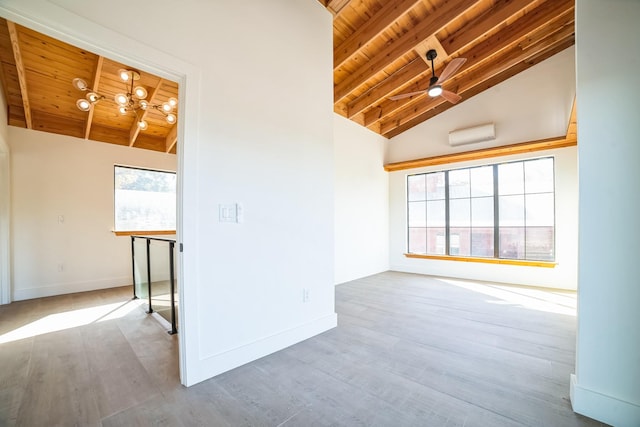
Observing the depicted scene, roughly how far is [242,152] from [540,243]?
18.2 feet

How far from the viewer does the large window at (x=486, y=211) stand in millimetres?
4828

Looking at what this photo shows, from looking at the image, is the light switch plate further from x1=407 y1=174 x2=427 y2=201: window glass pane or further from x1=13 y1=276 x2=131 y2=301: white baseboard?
x1=407 y1=174 x2=427 y2=201: window glass pane

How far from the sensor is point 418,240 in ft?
20.6

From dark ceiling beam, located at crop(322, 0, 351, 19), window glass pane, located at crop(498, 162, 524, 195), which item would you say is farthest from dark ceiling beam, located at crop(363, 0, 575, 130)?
dark ceiling beam, located at crop(322, 0, 351, 19)

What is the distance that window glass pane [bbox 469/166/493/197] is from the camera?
5.36 meters

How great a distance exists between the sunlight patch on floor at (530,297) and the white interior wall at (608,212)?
7.55 feet

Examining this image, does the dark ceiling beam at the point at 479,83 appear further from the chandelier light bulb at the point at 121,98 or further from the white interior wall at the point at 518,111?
the chandelier light bulb at the point at 121,98

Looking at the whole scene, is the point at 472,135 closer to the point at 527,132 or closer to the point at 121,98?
the point at 527,132

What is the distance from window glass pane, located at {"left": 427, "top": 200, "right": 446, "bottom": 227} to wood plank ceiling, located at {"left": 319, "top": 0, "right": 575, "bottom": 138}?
2.14 meters

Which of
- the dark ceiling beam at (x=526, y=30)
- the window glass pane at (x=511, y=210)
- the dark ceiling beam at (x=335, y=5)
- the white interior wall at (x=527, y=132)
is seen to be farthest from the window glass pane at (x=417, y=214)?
the dark ceiling beam at (x=335, y=5)

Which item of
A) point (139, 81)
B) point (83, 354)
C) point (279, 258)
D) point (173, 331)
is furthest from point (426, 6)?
point (83, 354)

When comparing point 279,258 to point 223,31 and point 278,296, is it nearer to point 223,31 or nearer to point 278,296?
point 278,296

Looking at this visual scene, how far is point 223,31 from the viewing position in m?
2.10

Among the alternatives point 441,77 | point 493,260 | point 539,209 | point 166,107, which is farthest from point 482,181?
point 166,107
